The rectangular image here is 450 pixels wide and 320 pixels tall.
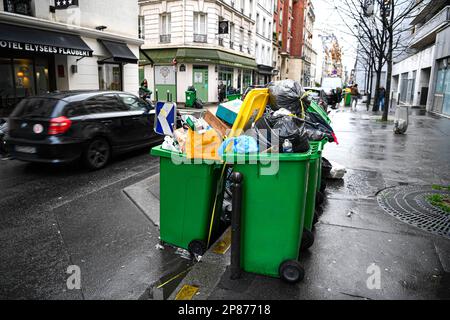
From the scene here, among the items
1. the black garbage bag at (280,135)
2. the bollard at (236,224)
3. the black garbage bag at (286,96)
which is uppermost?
the black garbage bag at (286,96)

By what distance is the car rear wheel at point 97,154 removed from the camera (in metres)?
6.90

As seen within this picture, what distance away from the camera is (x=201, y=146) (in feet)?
10.3

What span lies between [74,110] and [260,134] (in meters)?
5.00

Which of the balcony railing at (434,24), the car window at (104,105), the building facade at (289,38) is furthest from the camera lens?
the building facade at (289,38)

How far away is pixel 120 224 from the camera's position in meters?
4.36

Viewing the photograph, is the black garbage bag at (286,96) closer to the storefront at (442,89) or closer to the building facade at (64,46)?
the building facade at (64,46)

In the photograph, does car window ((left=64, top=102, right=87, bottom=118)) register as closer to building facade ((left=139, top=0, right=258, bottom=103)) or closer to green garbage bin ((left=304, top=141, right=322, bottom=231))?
green garbage bin ((left=304, top=141, right=322, bottom=231))

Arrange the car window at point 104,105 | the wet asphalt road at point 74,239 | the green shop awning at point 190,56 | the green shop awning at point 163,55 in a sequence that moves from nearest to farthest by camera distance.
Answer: the wet asphalt road at point 74,239
the car window at point 104,105
the green shop awning at point 190,56
the green shop awning at point 163,55

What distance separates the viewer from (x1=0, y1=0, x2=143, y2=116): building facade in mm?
12633

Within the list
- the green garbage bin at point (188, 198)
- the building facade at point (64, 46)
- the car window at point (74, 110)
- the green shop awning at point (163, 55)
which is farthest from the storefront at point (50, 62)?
the green garbage bin at point (188, 198)

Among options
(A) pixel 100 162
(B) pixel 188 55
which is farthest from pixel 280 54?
(A) pixel 100 162

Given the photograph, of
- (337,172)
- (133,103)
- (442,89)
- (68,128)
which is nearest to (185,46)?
(442,89)

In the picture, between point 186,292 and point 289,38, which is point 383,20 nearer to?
point 186,292

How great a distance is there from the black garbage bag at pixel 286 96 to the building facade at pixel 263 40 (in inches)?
1419
